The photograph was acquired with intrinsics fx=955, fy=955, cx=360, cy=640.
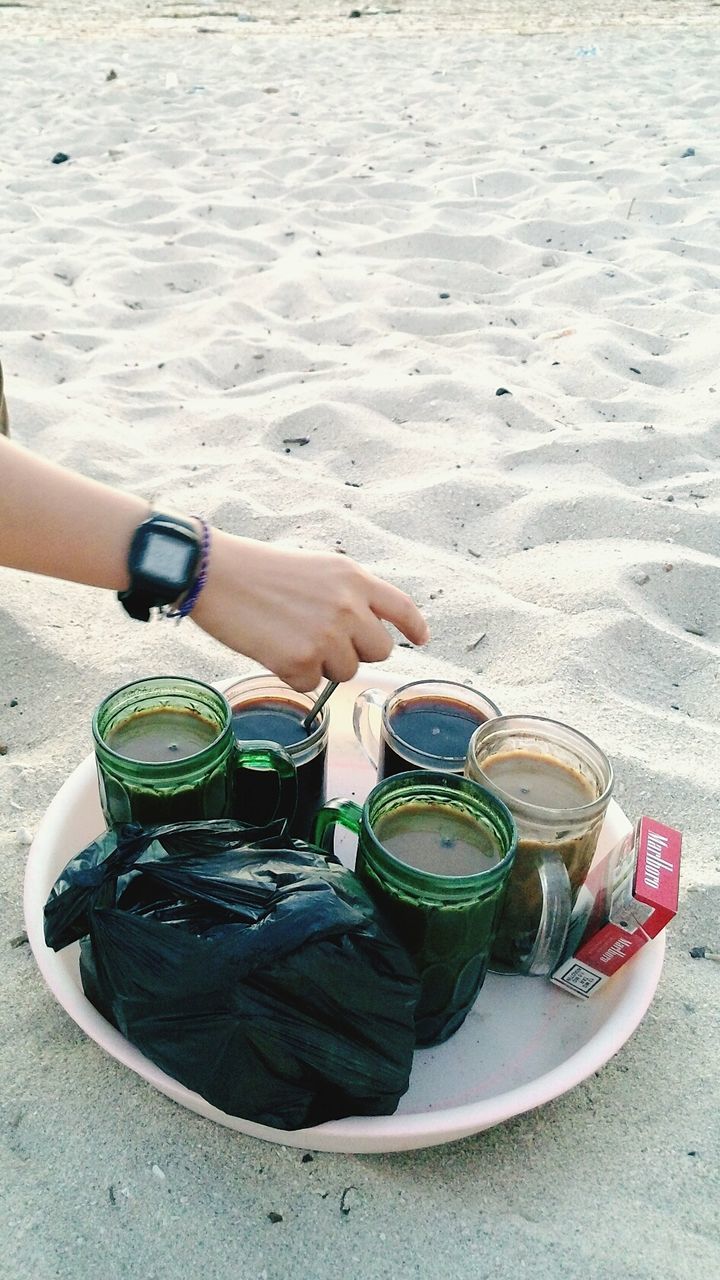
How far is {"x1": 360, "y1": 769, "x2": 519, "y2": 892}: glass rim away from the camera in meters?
1.02

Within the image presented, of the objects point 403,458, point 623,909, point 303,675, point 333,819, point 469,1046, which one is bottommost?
point 403,458

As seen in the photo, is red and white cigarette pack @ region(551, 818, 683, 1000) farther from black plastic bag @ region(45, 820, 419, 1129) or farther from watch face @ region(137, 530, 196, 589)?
watch face @ region(137, 530, 196, 589)

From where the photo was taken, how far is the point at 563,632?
2.14 m

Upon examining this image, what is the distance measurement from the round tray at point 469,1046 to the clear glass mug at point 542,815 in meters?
0.07

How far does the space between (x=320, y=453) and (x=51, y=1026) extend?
6.31 feet

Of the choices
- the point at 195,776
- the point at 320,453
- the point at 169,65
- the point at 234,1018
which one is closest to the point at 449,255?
the point at 320,453

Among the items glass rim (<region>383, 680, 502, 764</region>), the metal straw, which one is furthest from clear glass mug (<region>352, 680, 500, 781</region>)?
the metal straw

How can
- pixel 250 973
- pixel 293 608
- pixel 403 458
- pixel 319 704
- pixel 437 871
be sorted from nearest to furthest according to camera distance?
1. pixel 250 973
2. pixel 437 871
3. pixel 293 608
4. pixel 319 704
5. pixel 403 458

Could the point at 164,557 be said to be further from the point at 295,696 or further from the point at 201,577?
the point at 295,696

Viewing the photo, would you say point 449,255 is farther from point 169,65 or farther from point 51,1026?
point 169,65

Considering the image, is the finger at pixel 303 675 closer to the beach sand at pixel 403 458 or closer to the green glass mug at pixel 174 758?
the green glass mug at pixel 174 758

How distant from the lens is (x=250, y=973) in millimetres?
953

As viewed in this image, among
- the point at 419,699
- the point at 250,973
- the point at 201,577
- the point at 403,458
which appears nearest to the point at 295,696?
the point at 419,699

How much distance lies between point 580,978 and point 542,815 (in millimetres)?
265
